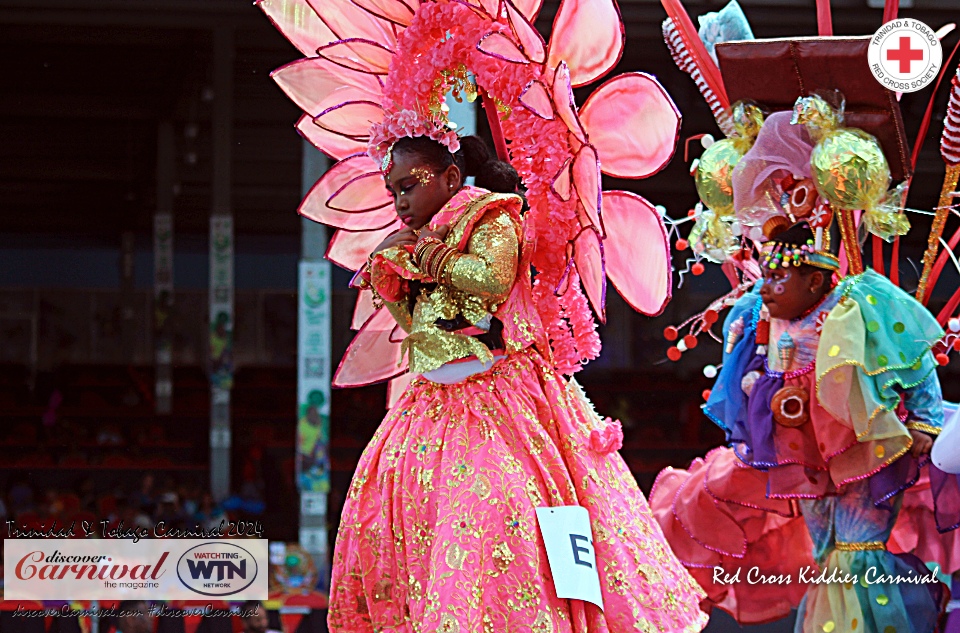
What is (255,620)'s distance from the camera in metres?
3.62

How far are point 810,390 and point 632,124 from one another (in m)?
0.98

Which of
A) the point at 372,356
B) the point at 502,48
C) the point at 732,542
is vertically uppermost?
the point at 502,48

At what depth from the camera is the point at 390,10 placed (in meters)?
2.67

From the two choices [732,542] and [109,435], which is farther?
[109,435]

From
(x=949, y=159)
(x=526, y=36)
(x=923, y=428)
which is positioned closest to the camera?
(x=526, y=36)

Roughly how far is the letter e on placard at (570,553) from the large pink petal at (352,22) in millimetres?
1130

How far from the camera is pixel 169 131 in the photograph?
22.5ft

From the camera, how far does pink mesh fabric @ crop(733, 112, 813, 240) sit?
319cm

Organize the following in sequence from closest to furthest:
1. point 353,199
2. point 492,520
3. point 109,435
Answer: point 492,520, point 353,199, point 109,435

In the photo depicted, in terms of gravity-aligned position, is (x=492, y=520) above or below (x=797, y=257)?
below

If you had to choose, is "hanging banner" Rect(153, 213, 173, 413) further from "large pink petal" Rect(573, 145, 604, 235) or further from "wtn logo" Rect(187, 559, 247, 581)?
"large pink petal" Rect(573, 145, 604, 235)

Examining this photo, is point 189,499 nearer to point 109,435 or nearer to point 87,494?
point 87,494

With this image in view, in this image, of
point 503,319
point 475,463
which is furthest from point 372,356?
point 475,463

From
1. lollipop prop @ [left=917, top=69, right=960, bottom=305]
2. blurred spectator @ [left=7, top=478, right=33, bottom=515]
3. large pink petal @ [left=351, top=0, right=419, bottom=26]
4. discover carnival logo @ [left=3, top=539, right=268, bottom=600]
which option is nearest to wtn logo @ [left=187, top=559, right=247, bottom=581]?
discover carnival logo @ [left=3, top=539, right=268, bottom=600]
